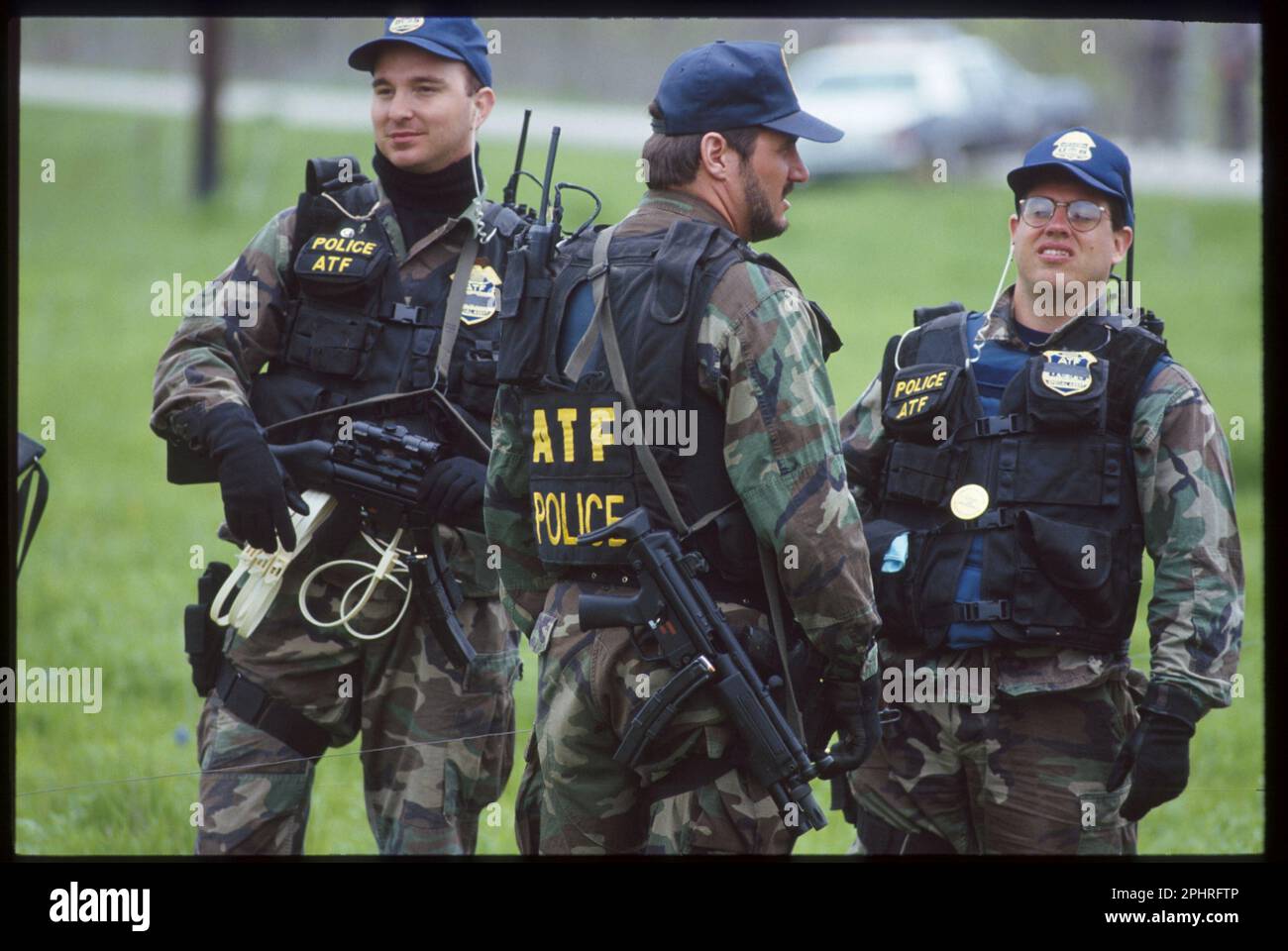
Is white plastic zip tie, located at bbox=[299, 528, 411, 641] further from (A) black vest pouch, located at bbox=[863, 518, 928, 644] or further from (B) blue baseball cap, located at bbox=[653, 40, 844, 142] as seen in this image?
(B) blue baseball cap, located at bbox=[653, 40, 844, 142]

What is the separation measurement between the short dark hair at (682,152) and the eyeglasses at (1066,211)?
95 centimetres

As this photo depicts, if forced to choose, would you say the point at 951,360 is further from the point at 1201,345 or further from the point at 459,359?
the point at 1201,345

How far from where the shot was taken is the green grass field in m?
6.01

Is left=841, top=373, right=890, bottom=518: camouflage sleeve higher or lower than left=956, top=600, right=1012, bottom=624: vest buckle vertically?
higher

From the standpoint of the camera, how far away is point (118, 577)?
382 inches

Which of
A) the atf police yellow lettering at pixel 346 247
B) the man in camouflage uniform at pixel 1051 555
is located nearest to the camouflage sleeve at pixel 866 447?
the man in camouflage uniform at pixel 1051 555

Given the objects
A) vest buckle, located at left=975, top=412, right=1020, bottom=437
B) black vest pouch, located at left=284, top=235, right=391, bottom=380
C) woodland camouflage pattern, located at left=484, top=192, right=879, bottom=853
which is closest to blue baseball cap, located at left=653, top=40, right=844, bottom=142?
woodland camouflage pattern, located at left=484, top=192, right=879, bottom=853

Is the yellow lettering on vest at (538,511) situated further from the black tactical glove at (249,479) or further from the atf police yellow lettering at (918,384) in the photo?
the atf police yellow lettering at (918,384)

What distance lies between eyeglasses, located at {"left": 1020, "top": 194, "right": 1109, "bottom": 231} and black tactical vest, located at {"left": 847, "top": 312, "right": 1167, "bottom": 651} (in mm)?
243

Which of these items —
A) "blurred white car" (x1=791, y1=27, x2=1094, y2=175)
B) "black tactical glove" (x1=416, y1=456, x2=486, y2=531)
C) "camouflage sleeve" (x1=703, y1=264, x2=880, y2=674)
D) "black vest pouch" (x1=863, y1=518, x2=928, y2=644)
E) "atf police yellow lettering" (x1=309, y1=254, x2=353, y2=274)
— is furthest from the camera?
"blurred white car" (x1=791, y1=27, x2=1094, y2=175)
